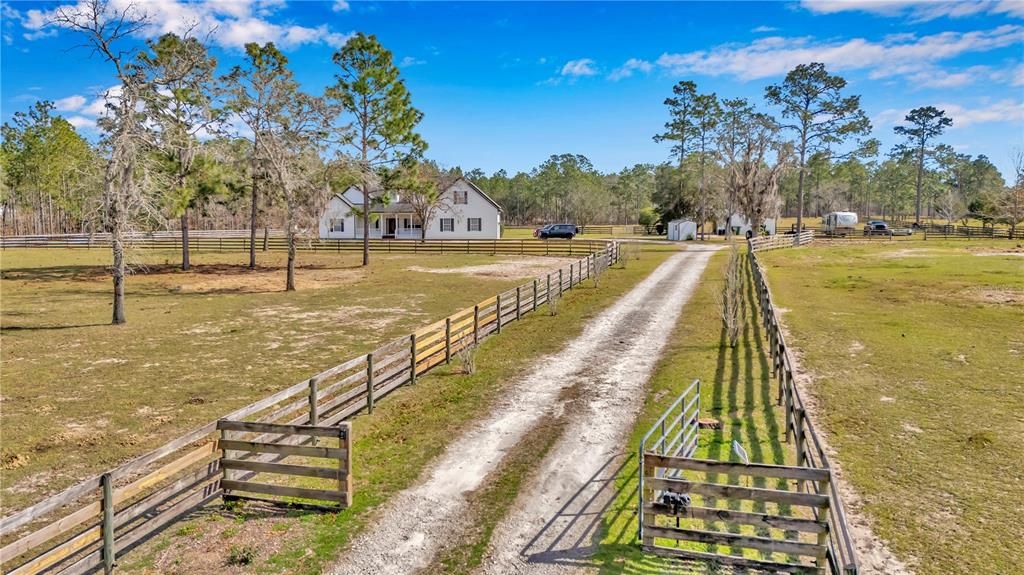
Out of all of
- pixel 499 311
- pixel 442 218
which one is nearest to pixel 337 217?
pixel 442 218

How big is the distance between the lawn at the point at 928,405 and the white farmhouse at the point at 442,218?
4202 cm

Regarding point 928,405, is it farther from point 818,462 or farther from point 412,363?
point 412,363

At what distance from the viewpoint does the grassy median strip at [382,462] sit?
22.3ft

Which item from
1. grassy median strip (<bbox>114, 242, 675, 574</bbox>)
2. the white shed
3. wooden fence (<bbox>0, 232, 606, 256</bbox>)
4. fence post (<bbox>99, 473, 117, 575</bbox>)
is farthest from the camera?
the white shed

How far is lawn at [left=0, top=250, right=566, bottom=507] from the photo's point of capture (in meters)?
10.5

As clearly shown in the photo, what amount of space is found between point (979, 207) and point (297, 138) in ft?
279

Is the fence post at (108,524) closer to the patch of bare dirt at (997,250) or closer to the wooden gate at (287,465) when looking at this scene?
the wooden gate at (287,465)

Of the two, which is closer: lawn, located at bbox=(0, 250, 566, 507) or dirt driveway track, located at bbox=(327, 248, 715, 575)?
dirt driveway track, located at bbox=(327, 248, 715, 575)

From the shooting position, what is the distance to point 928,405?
1182 cm

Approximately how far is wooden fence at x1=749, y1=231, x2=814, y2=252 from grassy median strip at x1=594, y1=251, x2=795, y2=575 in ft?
91.5

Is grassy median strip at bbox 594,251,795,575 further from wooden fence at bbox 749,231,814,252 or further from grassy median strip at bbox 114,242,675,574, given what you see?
wooden fence at bbox 749,231,814,252

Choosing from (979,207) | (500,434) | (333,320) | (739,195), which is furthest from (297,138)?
(979,207)

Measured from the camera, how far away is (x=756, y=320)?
19703 mm

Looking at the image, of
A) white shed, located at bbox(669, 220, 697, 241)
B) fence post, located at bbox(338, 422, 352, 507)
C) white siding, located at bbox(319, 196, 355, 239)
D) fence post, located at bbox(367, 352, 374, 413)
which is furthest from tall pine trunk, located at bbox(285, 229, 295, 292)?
white shed, located at bbox(669, 220, 697, 241)
